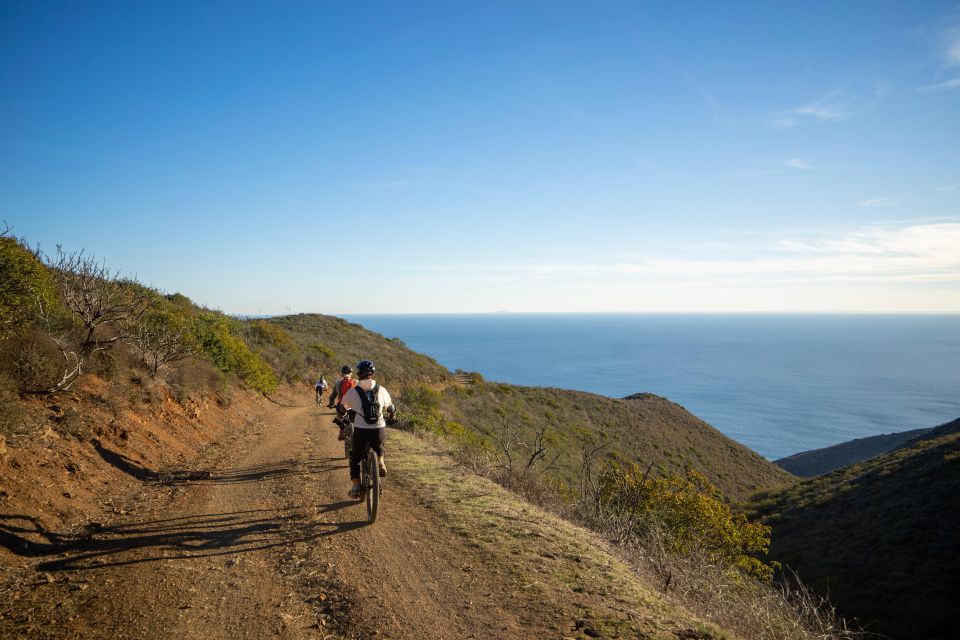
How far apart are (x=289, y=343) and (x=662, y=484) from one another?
2522 cm

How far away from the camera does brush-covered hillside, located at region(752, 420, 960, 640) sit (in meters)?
22.0

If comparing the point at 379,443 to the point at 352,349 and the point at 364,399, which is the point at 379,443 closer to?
the point at 364,399

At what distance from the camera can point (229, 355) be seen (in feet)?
61.6

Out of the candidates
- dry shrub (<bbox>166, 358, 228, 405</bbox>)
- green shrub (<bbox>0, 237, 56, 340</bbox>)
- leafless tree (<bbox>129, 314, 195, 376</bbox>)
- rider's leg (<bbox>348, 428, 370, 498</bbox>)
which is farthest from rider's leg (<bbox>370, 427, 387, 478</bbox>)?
dry shrub (<bbox>166, 358, 228, 405</bbox>)

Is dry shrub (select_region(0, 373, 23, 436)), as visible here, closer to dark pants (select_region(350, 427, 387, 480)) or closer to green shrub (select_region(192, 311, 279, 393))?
dark pants (select_region(350, 427, 387, 480))

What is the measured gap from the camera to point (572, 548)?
665 centimetres

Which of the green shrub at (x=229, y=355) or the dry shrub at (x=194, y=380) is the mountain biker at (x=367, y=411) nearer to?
the dry shrub at (x=194, y=380)

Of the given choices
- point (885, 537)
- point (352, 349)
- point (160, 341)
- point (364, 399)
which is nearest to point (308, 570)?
point (364, 399)

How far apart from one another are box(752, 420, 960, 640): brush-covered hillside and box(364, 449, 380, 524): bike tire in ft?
67.8

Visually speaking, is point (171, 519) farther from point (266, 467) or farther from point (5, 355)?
point (5, 355)

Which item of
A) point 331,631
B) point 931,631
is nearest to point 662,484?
point 931,631

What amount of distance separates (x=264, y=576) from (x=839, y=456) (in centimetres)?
9219

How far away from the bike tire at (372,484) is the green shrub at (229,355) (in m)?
12.3

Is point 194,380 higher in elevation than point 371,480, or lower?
higher
